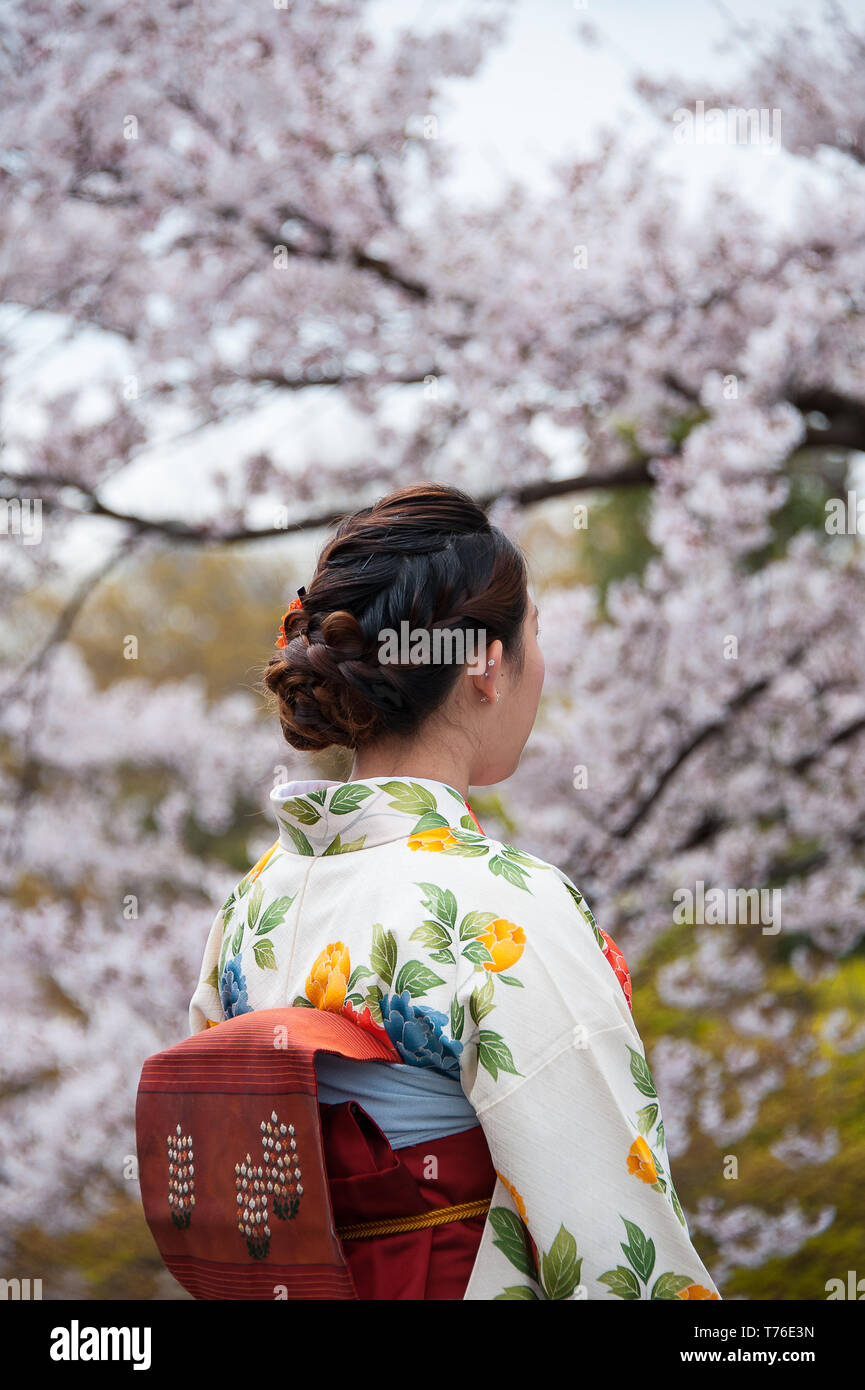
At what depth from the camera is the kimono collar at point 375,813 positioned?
3.53 ft

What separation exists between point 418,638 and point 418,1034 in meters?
0.39

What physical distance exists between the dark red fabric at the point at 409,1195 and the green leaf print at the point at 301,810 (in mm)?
291

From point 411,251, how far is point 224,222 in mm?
547

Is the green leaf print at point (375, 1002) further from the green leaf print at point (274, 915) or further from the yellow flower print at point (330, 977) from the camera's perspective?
the green leaf print at point (274, 915)

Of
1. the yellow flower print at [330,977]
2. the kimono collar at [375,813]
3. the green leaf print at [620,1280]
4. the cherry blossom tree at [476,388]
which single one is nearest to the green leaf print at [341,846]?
the kimono collar at [375,813]

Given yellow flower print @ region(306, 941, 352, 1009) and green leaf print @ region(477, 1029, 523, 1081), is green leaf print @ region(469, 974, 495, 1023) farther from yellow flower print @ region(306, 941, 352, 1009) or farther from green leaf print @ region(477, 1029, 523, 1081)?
yellow flower print @ region(306, 941, 352, 1009)

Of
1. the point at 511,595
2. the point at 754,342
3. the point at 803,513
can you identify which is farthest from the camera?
the point at 803,513

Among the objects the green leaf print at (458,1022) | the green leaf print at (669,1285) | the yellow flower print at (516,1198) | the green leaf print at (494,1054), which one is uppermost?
the green leaf print at (458,1022)

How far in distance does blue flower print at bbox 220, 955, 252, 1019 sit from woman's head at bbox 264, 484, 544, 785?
28 centimetres

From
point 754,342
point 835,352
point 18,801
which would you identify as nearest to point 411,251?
point 754,342

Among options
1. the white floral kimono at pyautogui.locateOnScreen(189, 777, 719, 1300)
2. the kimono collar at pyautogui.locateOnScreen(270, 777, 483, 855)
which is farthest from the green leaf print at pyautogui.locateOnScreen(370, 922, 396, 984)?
the kimono collar at pyautogui.locateOnScreen(270, 777, 483, 855)

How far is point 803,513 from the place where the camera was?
6.20 metres

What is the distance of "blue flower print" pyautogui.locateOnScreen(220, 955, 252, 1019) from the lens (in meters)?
1.16

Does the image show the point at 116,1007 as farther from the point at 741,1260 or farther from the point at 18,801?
the point at 741,1260
